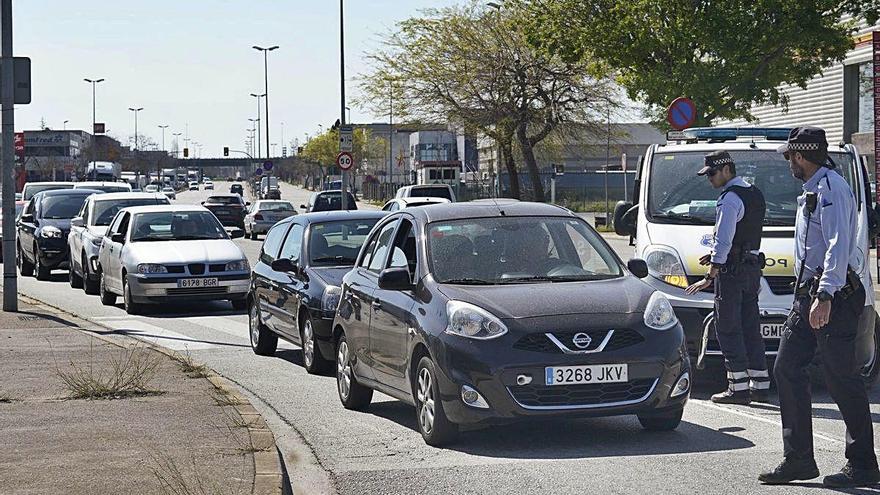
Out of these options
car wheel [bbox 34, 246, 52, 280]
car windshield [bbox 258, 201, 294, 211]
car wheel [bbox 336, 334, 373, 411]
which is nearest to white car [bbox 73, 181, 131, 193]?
car wheel [bbox 34, 246, 52, 280]

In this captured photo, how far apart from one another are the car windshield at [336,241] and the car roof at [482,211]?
3623mm

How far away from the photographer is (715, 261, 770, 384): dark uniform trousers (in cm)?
1095

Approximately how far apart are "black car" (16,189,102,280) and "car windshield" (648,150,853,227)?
57.0 feet

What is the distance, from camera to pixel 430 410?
9.29 meters

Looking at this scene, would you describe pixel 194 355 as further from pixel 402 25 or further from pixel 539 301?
pixel 402 25

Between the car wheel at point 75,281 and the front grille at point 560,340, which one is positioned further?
the car wheel at point 75,281

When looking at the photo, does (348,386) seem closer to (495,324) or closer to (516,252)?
(516,252)

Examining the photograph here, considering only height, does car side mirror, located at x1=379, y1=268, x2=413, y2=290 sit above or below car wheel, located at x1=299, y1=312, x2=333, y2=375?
above

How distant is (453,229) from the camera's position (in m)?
10.2

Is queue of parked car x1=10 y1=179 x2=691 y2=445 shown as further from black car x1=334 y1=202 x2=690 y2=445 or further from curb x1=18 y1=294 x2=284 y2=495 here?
curb x1=18 y1=294 x2=284 y2=495

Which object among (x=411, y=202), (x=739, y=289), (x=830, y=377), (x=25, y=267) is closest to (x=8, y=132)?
(x=739, y=289)

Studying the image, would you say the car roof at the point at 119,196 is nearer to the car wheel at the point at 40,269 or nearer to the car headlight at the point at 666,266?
the car wheel at the point at 40,269

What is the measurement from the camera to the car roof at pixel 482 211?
10.4 metres

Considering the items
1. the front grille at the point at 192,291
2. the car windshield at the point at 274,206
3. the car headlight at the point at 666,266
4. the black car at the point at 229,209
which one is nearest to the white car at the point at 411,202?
the front grille at the point at 192,291
